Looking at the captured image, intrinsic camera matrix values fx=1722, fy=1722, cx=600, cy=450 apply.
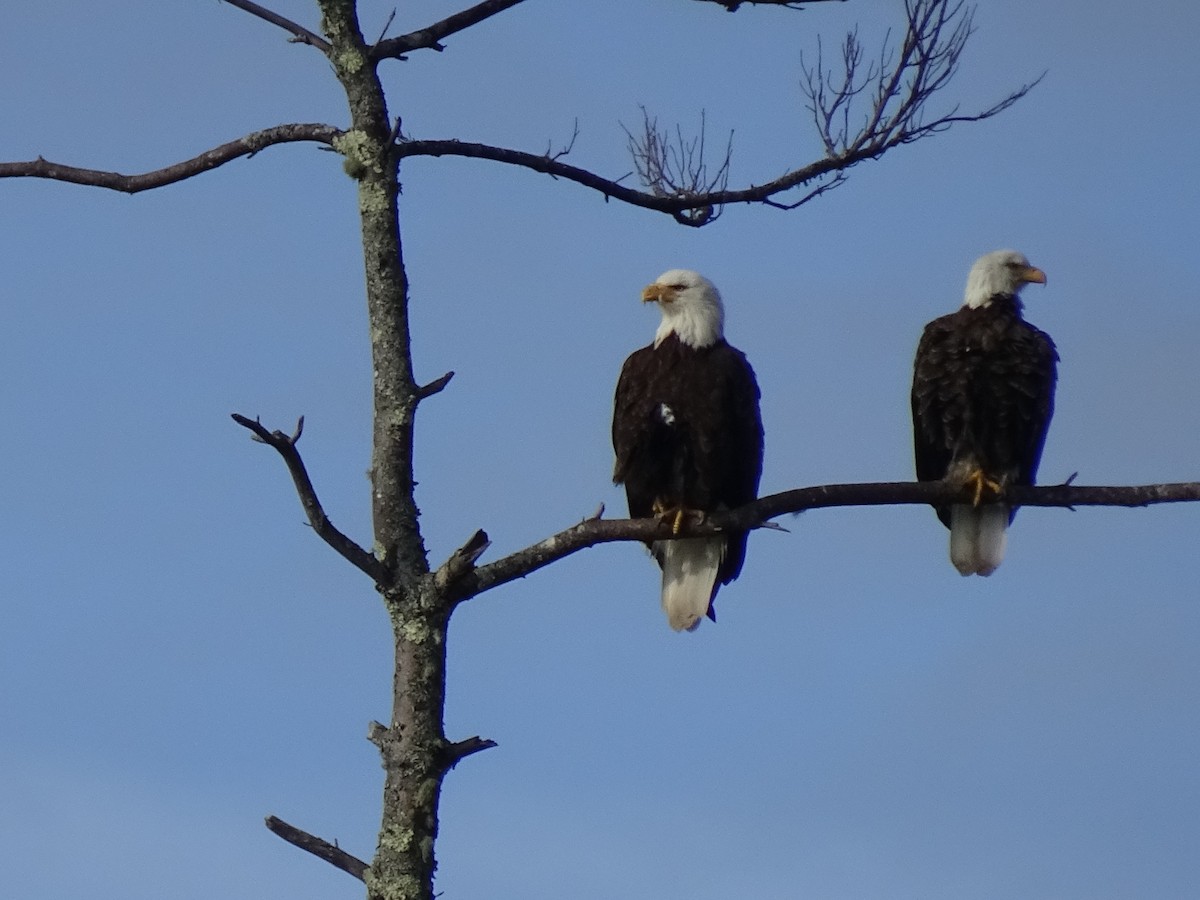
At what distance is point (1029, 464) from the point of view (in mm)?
6246

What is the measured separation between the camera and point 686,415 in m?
5.67

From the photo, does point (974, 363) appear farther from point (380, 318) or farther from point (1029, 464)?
point (380, 318)

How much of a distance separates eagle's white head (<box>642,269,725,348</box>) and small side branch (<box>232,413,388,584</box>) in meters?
1.68

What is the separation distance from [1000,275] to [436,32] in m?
2.36

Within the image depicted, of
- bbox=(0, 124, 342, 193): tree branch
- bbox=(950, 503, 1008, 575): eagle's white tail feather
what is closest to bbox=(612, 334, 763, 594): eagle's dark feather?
bbox=(950, 503, 1008, 575): eagle's white tail feather

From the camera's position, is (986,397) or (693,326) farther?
(986,397)

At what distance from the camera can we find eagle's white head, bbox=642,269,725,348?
591 cm

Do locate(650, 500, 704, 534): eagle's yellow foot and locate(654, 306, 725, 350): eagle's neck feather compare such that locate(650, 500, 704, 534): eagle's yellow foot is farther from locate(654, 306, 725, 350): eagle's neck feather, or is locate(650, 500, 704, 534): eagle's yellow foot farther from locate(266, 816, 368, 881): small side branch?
locate(266, 816, 368, 881): small side branch

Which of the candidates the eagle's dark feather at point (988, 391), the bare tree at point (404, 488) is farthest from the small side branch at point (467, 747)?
the eagle's dark feather at point (988, 391)

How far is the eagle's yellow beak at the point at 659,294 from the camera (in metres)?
5.95

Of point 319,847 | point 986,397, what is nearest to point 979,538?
point 986,397

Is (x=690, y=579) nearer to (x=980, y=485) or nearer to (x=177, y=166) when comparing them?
(x=980, y=485)

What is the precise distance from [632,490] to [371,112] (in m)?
1.57

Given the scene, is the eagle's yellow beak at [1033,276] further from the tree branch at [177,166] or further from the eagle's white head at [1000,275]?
the tree branch at [177,166]
